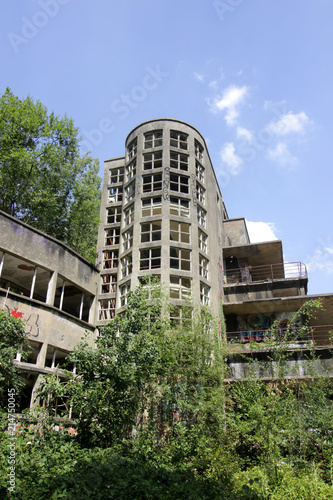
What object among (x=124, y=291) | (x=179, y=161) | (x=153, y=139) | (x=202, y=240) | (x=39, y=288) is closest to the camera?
(x=39, y=288)

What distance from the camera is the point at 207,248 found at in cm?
2656

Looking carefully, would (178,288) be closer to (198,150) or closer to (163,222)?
(163,222)

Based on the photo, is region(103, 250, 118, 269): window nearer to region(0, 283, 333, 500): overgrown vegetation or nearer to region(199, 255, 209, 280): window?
region(199, 255, 209, 280): window

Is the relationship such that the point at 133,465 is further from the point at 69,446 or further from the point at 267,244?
the point at 267,244

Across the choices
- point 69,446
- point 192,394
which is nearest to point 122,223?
point 192,394

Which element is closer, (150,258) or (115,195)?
(150,258)

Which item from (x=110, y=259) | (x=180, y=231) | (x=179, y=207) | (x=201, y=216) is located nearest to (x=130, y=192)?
(x=179, y=207)

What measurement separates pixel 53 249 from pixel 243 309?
1352cm

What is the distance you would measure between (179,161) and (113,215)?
642cm

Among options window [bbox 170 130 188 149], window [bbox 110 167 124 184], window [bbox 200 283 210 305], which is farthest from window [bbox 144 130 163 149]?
window [bbox 200 283 210 305]

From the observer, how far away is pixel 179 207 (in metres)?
26.0

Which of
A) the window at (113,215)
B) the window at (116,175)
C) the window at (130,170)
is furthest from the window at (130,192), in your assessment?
the window at (116,175)

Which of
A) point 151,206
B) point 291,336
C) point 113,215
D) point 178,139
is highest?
point 178,139

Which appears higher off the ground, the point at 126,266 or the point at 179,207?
the point at 179,207
